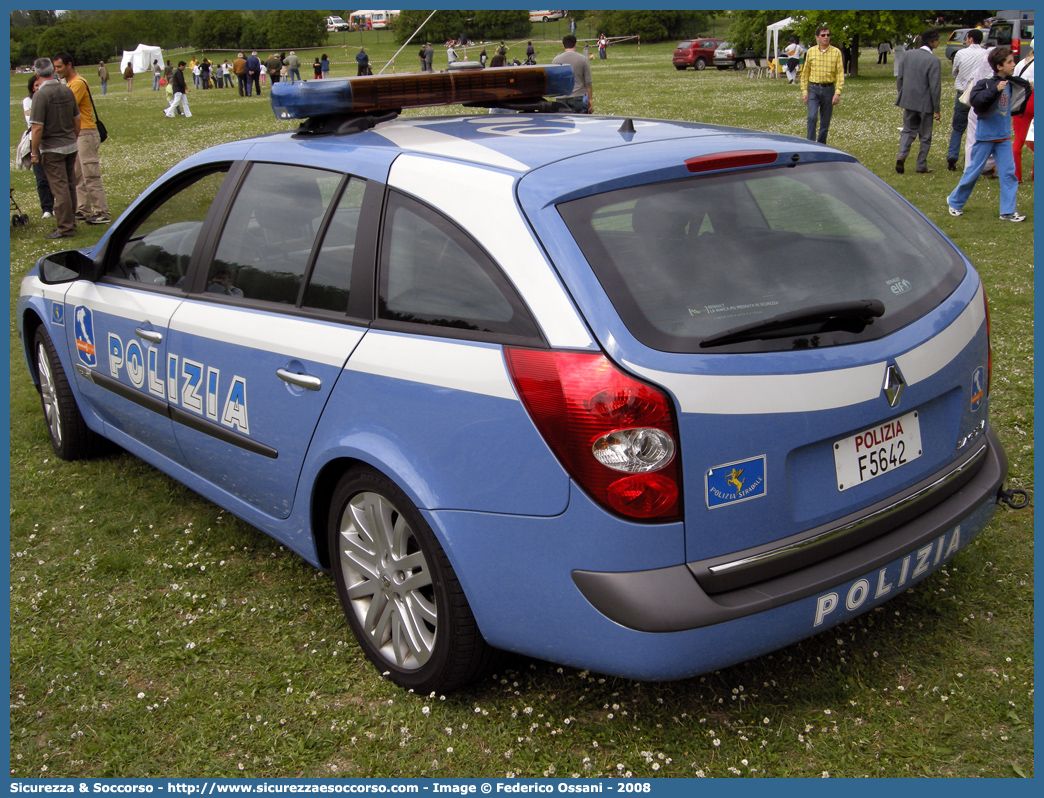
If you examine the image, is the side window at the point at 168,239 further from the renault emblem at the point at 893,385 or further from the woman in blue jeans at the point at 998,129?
the woman in blue jeans at the point at 998,129

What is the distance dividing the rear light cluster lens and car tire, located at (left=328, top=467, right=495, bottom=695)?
61 cm

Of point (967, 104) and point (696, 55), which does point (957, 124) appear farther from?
point (696, 55)

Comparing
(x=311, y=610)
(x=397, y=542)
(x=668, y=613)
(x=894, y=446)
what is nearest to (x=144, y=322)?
(x=311, y=610)

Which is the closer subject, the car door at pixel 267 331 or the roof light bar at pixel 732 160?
the roof light bar at pixel 732 160

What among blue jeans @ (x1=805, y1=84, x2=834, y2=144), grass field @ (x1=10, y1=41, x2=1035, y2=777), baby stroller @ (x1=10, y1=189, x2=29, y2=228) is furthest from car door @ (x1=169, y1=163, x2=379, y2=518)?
blue jeans @ (x1=805, y1=84, x2=834, y2=144)

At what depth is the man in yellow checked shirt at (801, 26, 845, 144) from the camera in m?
14.4

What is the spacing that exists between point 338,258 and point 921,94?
11954 mm

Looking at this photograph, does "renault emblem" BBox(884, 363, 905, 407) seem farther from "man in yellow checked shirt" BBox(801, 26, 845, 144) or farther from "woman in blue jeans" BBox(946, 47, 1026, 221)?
"man in yellow checked shirt" BBox(801, 26, 845, 144)

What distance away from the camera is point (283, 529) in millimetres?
3492

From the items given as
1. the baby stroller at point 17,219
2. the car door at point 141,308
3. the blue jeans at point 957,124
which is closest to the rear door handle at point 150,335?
the car door at point 141,308

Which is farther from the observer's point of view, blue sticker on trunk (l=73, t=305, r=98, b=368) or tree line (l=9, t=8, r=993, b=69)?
tree line (l=9, t=8, r=993, b=69)

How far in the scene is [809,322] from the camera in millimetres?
2549


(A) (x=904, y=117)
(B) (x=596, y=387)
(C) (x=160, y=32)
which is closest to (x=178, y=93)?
(A) (x=904, y=117)

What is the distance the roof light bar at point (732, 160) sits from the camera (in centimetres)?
280
